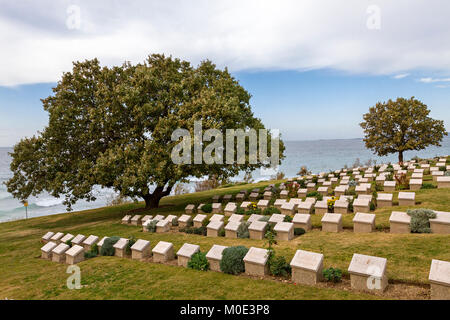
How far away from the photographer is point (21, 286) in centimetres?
997

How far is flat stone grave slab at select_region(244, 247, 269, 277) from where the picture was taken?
859 cm

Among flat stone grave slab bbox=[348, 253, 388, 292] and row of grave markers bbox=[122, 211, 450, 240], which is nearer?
flat stone grave slab bbox=[348, 253, 388, 292]

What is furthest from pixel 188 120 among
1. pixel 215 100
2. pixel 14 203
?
pixel 14 203

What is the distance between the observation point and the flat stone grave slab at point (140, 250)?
38.1ft

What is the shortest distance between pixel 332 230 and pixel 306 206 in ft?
11.3

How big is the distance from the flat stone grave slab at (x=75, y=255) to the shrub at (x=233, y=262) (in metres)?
7.09

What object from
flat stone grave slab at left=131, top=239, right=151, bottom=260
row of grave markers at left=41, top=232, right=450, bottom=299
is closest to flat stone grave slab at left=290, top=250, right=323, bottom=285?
row of grave markers at left=41, top=232, right=450, bottom=299

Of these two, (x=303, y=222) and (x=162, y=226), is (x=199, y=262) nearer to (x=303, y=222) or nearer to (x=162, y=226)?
(x=303, y=222)

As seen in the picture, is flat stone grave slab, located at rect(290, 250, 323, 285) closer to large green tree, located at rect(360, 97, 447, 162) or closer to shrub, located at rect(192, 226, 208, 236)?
shrub, located at rect(192, 226, 208, 236)

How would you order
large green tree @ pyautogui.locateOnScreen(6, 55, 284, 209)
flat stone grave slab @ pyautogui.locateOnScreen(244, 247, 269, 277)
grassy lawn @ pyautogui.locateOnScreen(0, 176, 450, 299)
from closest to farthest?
1. grassy lawn @ pyautogui.locateOnScreen(0, 176, 450, 299)
2. flat stone grave slab @ pyautogui.locateOnScreen(244, 247, 269, 277)
3. large green tree @ pyautogui.locateOnScreen(6, 55, 284, 209)

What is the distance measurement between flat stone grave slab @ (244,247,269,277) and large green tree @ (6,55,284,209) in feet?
32.9

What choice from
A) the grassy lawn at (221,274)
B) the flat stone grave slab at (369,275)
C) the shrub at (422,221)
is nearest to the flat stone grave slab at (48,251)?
the grassy lawn at (221,274)

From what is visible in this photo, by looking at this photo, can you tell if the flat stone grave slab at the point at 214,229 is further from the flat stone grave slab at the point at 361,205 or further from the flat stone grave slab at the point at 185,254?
the flat stone grave slab at the point at 361,205

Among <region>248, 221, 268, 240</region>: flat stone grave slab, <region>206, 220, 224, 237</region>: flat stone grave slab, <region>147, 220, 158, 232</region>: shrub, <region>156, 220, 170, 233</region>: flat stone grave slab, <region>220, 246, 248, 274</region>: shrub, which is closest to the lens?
<region>220, 246, 248, 274</region>: shrub
